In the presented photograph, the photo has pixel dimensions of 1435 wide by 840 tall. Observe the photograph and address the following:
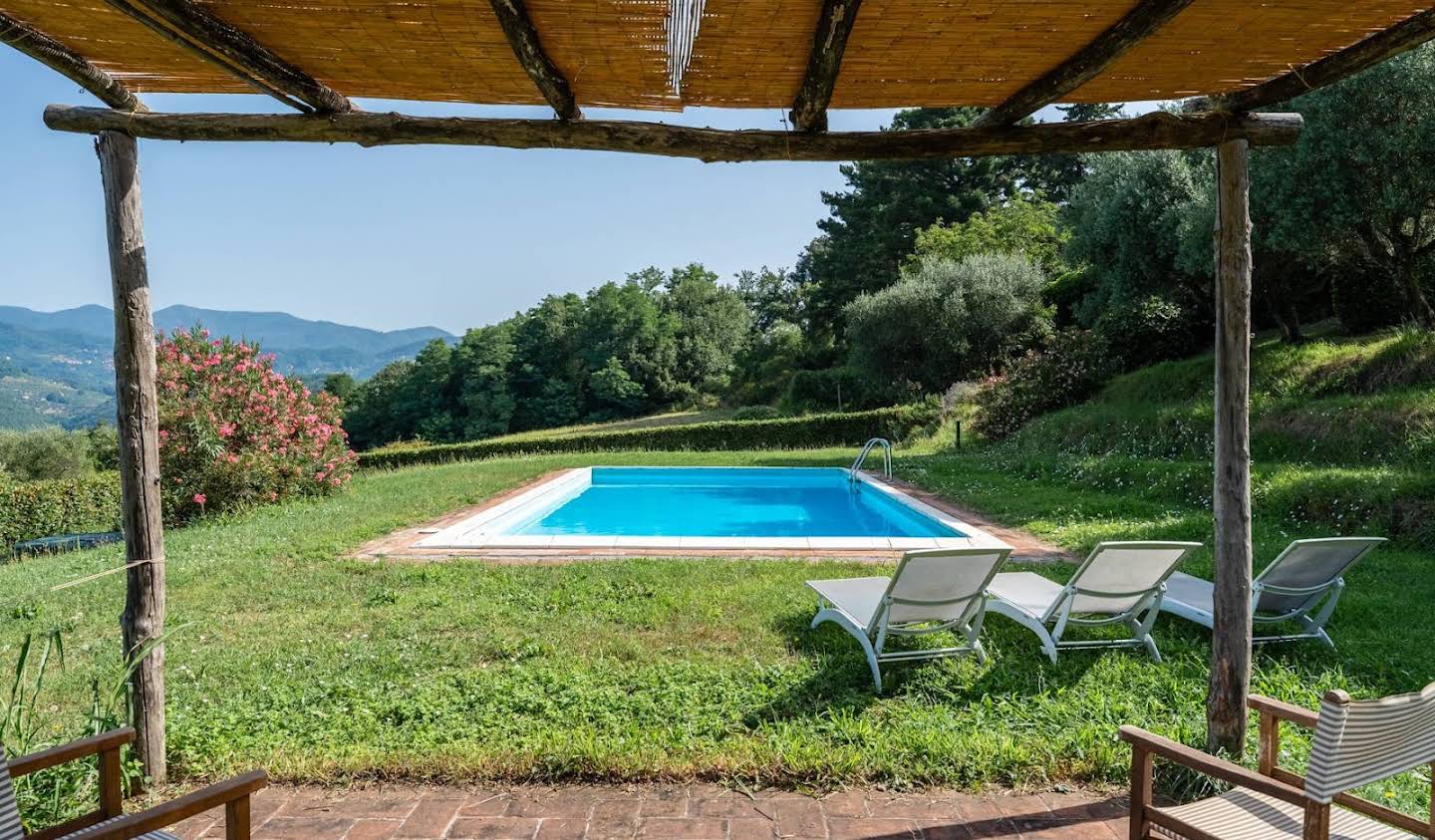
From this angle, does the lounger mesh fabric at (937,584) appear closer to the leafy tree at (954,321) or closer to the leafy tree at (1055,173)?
the leafy tree at (954,321)

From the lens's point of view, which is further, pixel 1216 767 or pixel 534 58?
pixel 534 58

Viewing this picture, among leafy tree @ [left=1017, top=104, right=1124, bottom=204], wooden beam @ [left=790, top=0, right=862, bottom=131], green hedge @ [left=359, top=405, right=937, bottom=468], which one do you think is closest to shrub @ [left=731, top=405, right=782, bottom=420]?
green hedge @ [left=359, top=405, right=937, bottom=468]

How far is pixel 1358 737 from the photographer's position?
2.14 m

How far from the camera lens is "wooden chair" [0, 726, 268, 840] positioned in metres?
2.05

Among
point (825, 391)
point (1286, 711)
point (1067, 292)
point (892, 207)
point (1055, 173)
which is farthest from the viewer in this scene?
point (1055, 173)

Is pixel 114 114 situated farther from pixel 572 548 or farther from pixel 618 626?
pixel 572 548

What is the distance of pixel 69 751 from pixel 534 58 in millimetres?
2726

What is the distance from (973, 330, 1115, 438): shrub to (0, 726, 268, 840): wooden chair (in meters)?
18.5

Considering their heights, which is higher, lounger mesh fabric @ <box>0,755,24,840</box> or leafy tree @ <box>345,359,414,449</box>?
lounger mesh fabric @ <box>0,755,24,840</box>

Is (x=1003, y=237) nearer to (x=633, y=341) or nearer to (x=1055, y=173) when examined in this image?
(x=1055, y=173)

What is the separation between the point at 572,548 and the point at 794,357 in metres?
30.6

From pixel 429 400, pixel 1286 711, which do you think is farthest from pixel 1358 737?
pixel 429 400

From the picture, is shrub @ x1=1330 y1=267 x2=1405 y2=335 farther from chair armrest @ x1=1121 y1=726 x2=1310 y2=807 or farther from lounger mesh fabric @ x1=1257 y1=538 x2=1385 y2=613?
chair armrest @ x1=1121 y1=726 x2=1310 y2=807

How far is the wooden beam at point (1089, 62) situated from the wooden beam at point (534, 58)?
1774 millimetres
